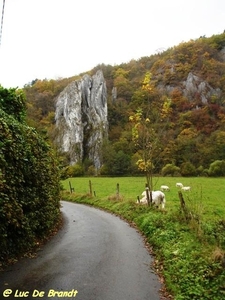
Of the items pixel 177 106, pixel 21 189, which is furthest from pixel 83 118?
pixel 21 189

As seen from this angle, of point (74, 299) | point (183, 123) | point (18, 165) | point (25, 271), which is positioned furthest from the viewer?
point (183, 123)

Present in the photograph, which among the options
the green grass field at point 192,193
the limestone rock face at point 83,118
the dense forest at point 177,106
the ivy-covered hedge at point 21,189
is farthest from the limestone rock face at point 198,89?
the ivy-covered hedge at point 21,189

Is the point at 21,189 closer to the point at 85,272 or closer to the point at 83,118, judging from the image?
the point at 85,272

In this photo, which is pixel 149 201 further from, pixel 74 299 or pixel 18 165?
pixel 74 299

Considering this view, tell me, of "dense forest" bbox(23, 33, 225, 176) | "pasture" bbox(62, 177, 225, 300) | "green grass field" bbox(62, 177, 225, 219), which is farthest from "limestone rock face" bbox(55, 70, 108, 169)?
"pasture" bbox(62, 177, 225, 300)

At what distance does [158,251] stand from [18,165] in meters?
→ 5.58

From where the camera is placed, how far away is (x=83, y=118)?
10231cm

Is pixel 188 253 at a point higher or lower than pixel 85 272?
higher

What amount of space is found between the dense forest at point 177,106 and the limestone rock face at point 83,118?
4091 millimetres

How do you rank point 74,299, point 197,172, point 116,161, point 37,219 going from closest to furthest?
1. point 74,299
2. point 37,219
3. point 197,172
4. point 116,161

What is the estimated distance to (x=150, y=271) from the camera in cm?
817

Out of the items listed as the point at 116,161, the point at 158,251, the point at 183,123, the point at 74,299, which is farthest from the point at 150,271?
the point at 183,123

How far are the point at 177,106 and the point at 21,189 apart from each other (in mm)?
85260

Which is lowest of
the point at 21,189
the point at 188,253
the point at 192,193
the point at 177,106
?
the point at 192,193
